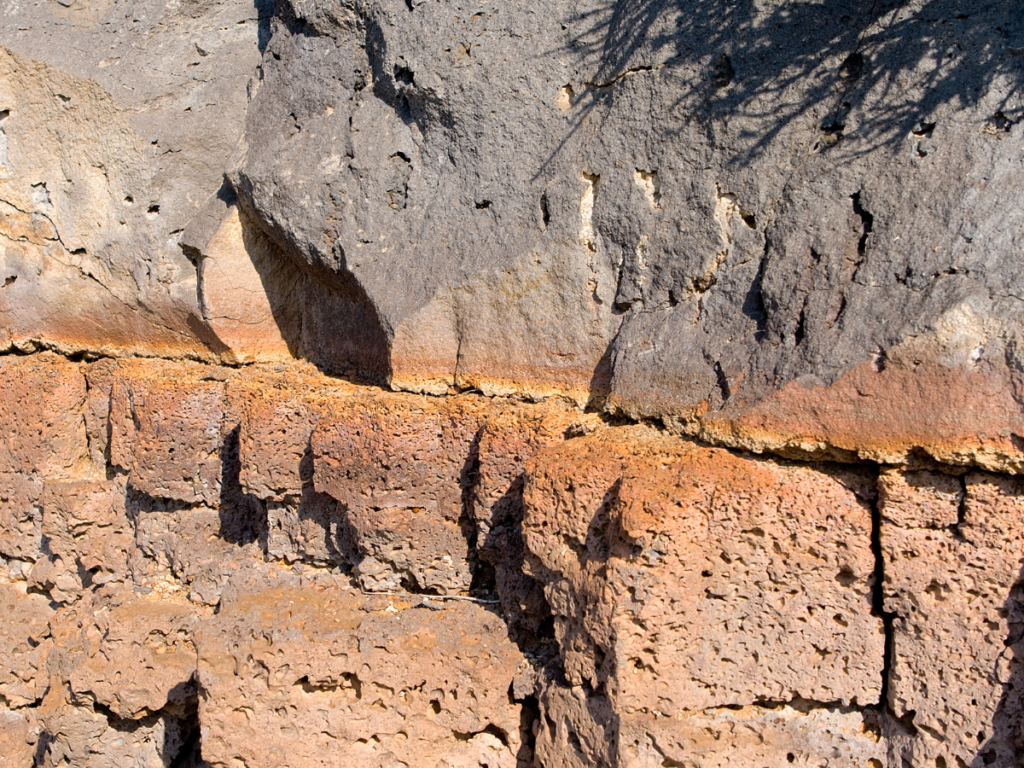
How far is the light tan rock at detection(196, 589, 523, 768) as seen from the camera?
9.50ft

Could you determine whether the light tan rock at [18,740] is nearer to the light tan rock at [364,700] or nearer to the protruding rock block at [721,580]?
the light tan rock at [364,700]

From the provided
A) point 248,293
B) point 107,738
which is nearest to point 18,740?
point 107,738

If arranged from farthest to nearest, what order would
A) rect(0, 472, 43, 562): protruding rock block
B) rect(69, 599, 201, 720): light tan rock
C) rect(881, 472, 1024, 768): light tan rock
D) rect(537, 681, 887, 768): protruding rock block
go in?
rect(0, 472, 43, 562): protruding rock block, rect(69, 599, 201, 720): light tan rock, rect(537, 681, 887, 768): protruding rock block, rect(881, 472, 1024, 768): light tan rock

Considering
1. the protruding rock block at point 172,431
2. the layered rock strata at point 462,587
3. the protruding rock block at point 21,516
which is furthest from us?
the protruding rock block at point 21,516

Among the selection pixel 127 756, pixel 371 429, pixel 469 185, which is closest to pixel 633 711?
pixel 371 429

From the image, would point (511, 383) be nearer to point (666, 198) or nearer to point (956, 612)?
point (666, 198)

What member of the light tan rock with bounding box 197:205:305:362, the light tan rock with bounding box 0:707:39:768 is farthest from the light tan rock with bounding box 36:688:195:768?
the light tan rock with bounding box 197:205:305:362

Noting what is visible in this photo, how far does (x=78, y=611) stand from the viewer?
384 cm

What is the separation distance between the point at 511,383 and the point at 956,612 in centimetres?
152

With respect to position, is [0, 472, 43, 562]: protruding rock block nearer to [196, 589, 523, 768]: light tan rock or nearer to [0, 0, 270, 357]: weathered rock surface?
[0, 0, 270, 357]: weathered rock surface

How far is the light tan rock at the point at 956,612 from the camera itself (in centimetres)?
218

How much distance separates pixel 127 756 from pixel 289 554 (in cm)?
104

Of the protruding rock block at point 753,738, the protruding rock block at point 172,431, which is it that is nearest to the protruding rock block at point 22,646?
the protruding rock block at point 172,431

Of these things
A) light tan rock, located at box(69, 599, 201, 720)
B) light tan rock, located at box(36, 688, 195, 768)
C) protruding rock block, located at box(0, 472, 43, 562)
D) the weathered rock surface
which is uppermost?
the weathered rock surface
